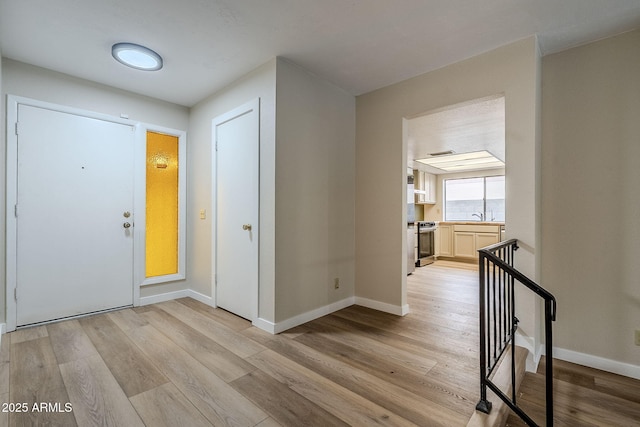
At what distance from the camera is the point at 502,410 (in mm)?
1537

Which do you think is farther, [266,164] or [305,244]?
[305,244]

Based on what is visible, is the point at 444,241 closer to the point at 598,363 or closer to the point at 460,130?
the point at 460,130

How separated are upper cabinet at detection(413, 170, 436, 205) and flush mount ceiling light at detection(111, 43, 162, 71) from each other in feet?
18.4

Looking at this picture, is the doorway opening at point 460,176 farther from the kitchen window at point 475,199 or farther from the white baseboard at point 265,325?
the white baseboard at point 265,325

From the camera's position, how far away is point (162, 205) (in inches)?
141

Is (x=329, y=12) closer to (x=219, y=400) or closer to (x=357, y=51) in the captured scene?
(x=357, y=51)

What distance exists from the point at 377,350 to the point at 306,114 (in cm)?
221

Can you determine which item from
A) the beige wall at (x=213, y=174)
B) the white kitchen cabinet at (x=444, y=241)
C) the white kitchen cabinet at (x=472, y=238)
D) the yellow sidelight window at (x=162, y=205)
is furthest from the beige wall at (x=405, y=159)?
the white kitchen cabinet at (x=444, y=241)

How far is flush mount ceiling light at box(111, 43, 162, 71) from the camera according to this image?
2.34m

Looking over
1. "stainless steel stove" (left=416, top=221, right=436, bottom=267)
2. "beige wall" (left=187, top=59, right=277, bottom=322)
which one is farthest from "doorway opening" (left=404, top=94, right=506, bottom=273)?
"beige wall" (left=187, top=59, right=277, bottom=322)

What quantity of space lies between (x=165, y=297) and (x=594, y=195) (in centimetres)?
434

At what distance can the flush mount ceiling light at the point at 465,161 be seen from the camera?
18.7ft

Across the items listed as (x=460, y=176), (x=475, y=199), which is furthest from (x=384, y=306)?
(x=460, y=176)

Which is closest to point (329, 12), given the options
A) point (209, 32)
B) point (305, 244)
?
point (209, 32)
